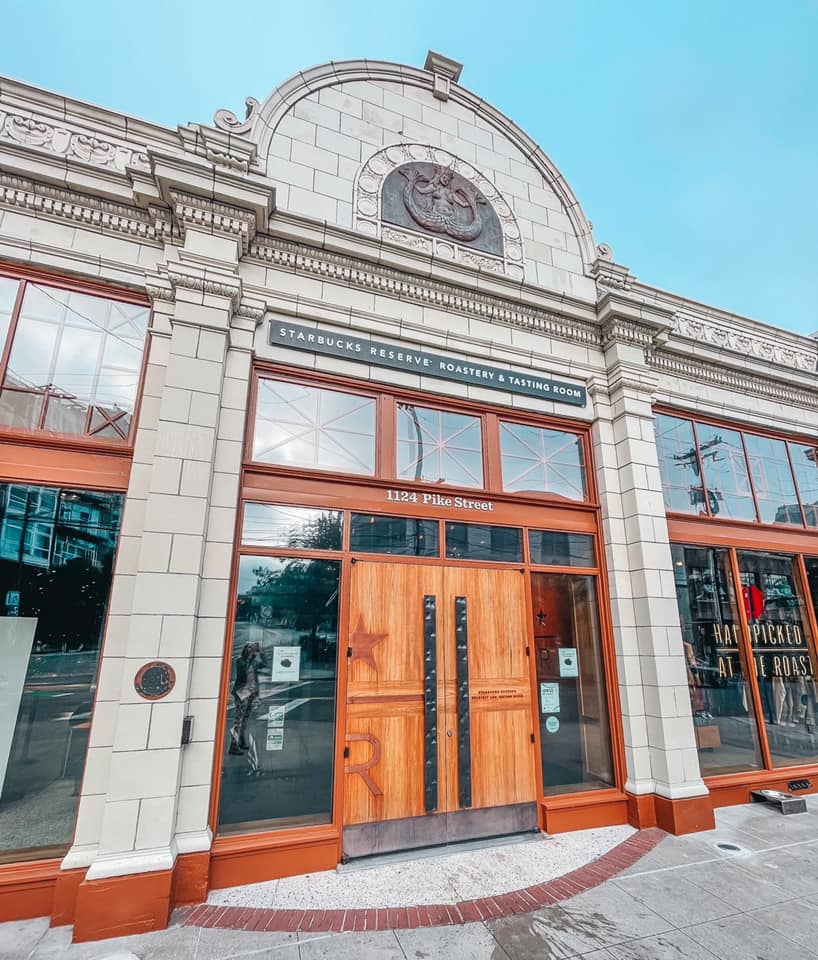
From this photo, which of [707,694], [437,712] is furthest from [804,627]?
[437,712]

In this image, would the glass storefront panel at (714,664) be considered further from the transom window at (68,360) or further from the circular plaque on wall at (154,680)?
the transom window at (68,360)

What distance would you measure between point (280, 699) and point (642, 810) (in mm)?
4012

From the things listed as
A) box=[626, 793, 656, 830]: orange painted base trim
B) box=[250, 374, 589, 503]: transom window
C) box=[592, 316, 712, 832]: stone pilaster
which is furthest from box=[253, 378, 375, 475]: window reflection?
Result: box=[626, 793, 656, 830]: orange painted base trim

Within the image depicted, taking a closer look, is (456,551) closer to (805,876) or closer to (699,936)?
(699,936)

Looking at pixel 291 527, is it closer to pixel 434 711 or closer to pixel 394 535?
pixel 394 535

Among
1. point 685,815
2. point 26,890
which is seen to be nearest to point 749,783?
point 685,815

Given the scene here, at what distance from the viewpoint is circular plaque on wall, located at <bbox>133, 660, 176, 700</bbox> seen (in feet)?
12.2

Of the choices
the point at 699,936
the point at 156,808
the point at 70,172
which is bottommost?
the point at 699,936

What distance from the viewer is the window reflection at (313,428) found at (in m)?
4.94

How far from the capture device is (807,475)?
7.78m

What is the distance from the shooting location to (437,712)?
4766mm

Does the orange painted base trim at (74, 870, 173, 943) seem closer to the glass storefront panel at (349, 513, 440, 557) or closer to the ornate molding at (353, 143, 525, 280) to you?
the glass storefront panel at (349, 513, 440, 557)

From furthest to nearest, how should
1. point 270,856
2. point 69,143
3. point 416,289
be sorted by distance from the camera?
point 416,289 < point 69,143 < point 270,856

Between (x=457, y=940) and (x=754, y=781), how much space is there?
4.62 meters
